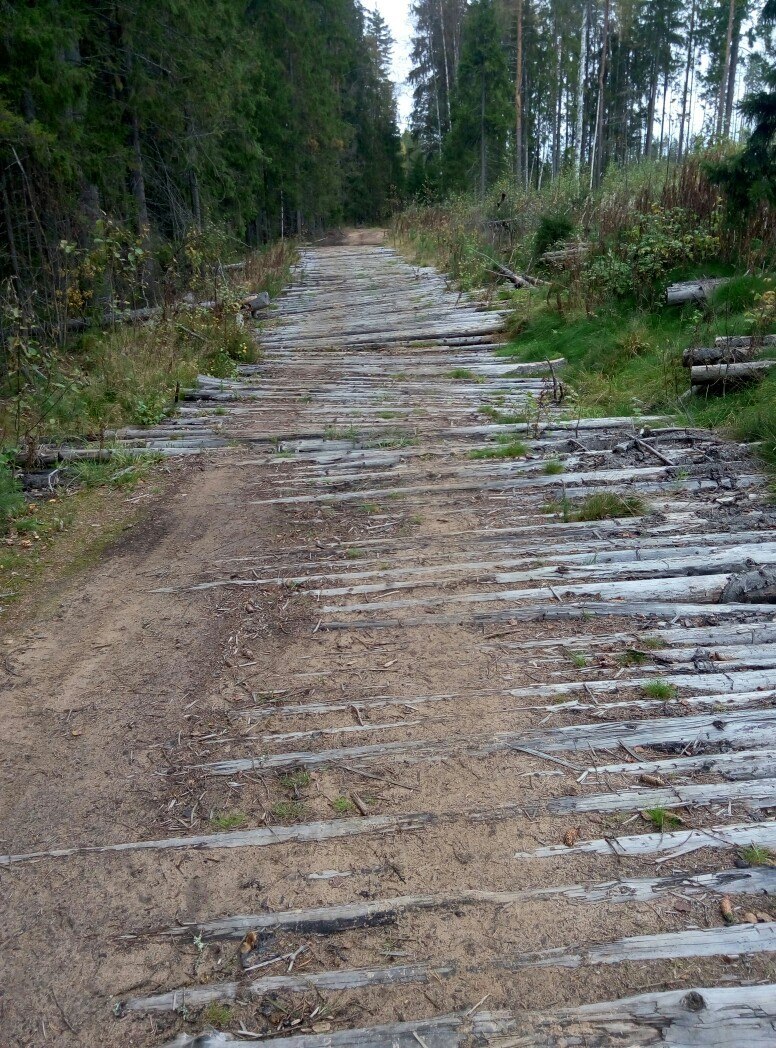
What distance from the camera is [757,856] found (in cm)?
222

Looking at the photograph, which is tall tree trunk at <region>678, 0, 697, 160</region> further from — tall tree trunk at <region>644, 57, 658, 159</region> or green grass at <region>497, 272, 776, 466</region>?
green grass at <region>497, 272, 776, 466</region>

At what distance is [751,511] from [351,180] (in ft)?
148

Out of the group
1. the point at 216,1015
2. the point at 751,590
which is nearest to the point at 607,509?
the point at 751,590

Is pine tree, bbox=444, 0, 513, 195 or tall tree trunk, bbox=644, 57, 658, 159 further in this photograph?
tall tree trunk, bbox=644, 57, 658, 159

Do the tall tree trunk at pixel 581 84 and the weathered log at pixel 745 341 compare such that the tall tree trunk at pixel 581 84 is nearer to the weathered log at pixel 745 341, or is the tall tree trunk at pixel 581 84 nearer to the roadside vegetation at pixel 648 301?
the roadside vegetation at pixel 648 301

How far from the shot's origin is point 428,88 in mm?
46812

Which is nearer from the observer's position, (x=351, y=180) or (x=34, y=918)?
(x=34, y=918)

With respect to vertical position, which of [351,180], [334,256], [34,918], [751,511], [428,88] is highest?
[428,88]

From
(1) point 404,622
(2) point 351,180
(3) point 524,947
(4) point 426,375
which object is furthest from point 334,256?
(3) point 524,947

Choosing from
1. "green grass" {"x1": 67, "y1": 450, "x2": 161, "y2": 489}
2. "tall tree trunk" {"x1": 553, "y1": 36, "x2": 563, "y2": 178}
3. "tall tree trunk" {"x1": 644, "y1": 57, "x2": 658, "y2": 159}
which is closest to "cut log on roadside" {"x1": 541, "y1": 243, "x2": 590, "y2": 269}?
"green grass" {"x1": 67, "y1": 450, "x2": 161, "y2": 489}

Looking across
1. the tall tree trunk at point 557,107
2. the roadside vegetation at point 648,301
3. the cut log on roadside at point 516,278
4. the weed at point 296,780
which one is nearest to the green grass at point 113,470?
A: the roadside vegetation at point 648,301

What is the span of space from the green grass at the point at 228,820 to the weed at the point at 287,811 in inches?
4.0

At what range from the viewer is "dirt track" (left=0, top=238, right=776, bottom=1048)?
1.89 meters

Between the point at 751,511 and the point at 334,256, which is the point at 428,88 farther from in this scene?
the point at 751,511
